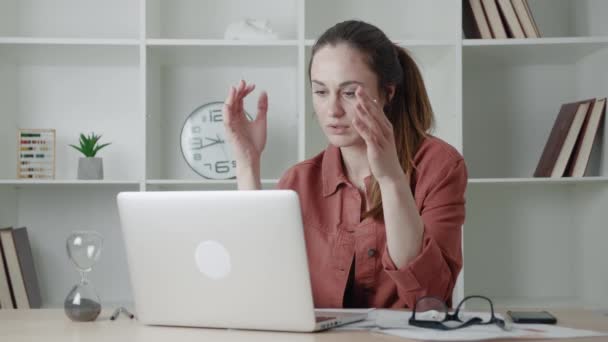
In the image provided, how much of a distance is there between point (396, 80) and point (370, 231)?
0.41m

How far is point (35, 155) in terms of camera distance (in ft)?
10.5

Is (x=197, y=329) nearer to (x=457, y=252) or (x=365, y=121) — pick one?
(x=365, y=121)

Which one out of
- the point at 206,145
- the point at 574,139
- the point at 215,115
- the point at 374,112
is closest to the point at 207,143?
the point at 206,145

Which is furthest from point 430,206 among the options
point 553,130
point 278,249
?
point 553,130

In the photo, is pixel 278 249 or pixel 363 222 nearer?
pixel 278 249

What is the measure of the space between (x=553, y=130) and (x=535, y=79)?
291 millimetres

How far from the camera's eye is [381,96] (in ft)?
7.12

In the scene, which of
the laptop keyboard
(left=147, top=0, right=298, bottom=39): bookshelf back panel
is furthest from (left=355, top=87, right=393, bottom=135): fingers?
(left=147, top=0, right=298, bottom=39): bookshelf back panel

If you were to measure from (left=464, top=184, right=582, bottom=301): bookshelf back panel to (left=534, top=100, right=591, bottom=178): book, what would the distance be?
0.79 feet

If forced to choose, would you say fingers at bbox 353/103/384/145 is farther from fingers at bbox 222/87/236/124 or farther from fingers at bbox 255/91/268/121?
fingers at bbox 255/91/268/121

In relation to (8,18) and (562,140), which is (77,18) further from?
(562,140)

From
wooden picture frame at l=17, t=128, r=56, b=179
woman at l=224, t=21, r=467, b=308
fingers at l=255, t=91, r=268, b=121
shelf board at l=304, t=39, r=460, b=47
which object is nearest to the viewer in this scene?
woman at l=224, t=21, r=467, b=308

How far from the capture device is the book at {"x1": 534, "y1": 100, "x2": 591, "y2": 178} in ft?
9.93

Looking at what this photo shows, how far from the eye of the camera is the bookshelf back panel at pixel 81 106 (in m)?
3.33
